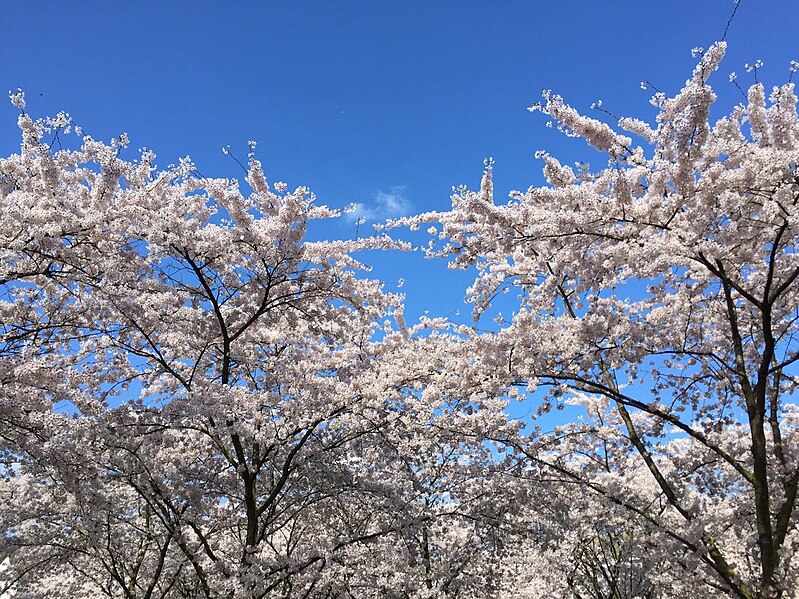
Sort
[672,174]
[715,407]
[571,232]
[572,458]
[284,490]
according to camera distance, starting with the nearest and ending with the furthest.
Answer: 1. [672,174]
2. [571,232]
3. [715,407]
4. [284,490]
5. [572,458]

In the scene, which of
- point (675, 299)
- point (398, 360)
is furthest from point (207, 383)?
point (675, 299)

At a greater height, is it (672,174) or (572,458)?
(672,174)

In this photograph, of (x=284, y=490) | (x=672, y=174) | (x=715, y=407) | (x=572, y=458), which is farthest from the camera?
(x=572, y=458)

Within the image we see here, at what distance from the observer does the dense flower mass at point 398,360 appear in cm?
659

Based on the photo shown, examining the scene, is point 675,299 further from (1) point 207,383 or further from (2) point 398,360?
(1) point 207,383

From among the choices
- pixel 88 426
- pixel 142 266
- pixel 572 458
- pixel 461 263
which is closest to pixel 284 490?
pixel 88 426

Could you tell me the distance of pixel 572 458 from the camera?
1141 cm

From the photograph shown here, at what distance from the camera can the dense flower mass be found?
6.59m

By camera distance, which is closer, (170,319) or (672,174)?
(672,174)

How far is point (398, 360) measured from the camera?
872 cm

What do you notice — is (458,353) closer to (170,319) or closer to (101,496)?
(170,319)

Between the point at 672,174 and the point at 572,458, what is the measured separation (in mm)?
7197

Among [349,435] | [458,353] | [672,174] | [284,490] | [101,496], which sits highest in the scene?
[672,174]

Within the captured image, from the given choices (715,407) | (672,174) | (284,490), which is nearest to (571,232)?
(672,174)
